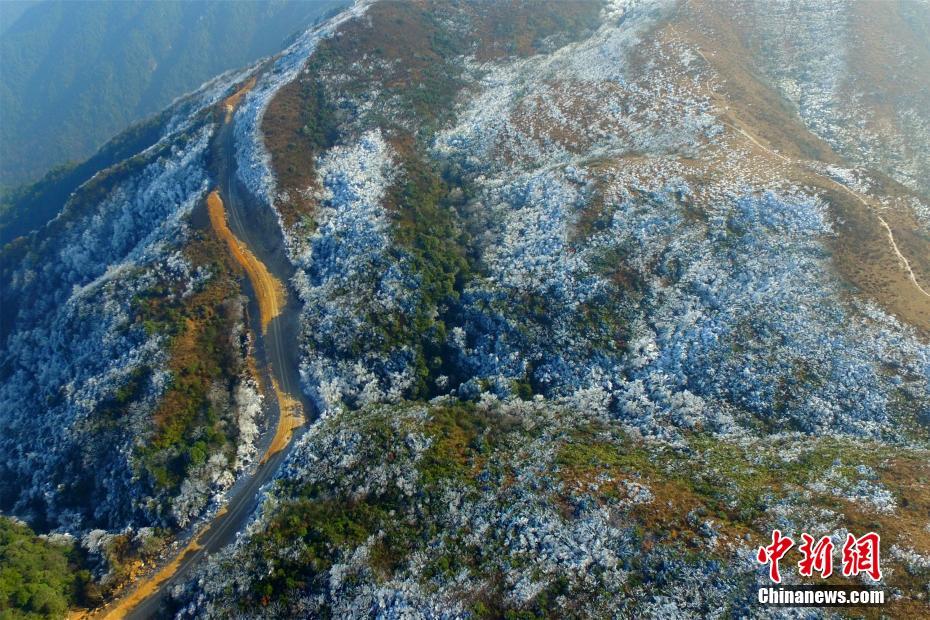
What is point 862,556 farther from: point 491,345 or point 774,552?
point 491,345

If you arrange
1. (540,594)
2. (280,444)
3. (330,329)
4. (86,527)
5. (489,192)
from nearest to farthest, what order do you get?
(540,594), (86,527), (280,444), (330,329), (489,192)

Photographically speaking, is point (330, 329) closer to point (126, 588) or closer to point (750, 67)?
point (126, 588)

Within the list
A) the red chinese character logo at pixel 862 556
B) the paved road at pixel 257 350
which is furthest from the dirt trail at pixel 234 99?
the red chinese character logo at pixel 862 556

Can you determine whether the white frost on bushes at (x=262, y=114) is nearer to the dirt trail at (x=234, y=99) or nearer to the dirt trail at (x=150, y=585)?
the dirt trail at (x=234, y=99)

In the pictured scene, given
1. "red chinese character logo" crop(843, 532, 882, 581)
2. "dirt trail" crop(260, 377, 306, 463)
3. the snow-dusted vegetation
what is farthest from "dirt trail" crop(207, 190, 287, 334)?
"red chinese character logo" crop(843, 532, 882, 581)

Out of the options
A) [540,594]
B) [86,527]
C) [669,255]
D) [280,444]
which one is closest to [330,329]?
[280,444]

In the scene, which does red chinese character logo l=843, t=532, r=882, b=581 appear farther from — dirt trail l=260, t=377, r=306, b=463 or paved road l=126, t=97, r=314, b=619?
dirt trail l=260, t=377, r=306, b=463

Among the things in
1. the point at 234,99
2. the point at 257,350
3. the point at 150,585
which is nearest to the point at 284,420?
the point at 257,350
